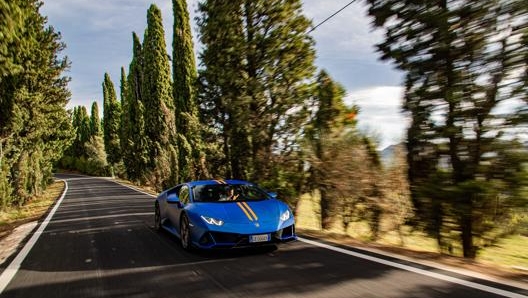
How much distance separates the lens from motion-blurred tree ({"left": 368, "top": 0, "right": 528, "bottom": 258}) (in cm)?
619

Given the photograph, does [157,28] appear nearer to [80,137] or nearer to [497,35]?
[497,35]

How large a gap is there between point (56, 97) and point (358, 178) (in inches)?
913

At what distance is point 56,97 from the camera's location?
2753 cm

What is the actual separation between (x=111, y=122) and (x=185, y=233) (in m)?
72.1

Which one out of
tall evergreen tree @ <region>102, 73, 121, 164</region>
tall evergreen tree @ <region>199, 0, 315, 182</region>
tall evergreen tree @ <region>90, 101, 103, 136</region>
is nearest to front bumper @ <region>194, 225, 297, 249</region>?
tall evergreen tree @ <region>199, 0, 315, 182</region>

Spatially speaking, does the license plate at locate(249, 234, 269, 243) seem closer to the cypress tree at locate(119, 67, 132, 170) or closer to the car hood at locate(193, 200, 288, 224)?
the car hood at locate(193, 200, 288, 224)

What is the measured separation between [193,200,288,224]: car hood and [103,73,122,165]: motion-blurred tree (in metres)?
68.5

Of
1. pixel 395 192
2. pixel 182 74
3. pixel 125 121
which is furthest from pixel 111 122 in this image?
pixel 395 192

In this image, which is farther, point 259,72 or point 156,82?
point 156,82

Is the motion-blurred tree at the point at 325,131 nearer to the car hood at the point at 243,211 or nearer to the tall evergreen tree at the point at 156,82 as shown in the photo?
the car hood at the point at 243,211

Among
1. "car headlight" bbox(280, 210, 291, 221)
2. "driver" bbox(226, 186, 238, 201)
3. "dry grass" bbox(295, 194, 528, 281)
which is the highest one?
"driver" bbox(226, 186, 238, 201)

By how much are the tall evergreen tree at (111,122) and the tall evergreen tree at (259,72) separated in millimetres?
61035

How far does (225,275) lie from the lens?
5785mm

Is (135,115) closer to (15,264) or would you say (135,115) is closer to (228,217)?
(15,264)
